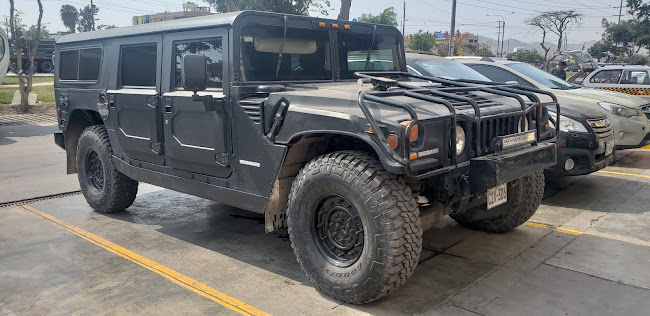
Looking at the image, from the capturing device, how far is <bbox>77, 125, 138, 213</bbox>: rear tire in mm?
5777

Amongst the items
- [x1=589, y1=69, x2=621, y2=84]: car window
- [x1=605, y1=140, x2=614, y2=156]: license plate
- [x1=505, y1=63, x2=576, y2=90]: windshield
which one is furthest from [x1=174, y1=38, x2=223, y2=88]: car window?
[x1=589, y1=69, x2=621, y2=84]: car window

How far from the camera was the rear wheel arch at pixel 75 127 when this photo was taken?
20.0 ft

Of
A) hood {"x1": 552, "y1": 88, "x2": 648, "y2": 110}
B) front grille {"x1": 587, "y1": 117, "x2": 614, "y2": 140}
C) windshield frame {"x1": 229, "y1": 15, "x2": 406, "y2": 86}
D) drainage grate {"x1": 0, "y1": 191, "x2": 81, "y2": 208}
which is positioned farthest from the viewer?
hood {"x1": 552, "y1": 88, "x2": 648, "y2": 110}

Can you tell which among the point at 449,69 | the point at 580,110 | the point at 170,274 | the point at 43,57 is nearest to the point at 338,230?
the point at 170,274

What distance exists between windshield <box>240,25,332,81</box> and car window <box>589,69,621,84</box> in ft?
29.3

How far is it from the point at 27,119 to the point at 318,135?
14678mm

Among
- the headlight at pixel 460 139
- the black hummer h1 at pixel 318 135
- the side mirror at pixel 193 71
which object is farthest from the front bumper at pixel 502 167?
the side mirror at pixel 193 71

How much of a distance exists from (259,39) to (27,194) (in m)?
4.40

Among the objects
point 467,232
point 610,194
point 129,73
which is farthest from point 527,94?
point 129,73

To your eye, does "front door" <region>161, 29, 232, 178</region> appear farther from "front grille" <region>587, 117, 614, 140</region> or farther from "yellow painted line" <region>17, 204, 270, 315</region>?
"front grille" <region>587, 117, 614, 140</region>

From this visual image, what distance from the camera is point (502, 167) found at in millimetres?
3486

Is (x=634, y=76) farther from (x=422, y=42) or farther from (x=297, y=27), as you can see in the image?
(x=422, y=42)

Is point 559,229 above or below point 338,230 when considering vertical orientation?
below

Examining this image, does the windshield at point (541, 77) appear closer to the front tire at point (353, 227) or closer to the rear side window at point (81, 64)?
the front tire at point (353, 227)
